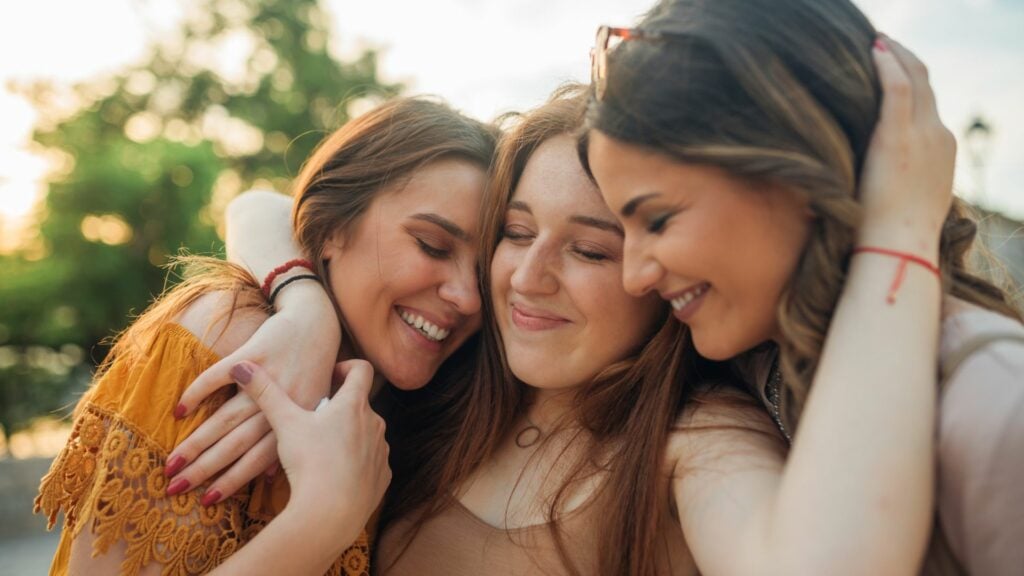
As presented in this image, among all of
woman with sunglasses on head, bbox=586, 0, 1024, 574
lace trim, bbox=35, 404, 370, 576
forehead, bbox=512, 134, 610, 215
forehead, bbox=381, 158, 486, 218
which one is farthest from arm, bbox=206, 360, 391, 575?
woman with sunglasses on head, bbox=586, 0, 1024, 574

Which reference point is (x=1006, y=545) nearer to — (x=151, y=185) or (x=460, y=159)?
(x=460, y=159)

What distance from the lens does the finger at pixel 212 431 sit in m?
2.24

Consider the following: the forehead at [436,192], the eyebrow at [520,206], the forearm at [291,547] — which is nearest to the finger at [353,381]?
the forearm at [291,547]

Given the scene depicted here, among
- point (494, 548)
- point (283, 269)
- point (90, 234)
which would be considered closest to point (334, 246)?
point (283, 269)

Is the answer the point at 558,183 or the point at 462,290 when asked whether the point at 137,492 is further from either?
the point at 558,183

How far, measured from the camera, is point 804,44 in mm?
1783

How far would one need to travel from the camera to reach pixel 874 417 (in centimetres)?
162

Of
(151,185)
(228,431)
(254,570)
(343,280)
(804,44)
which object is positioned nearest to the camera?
(804,44)

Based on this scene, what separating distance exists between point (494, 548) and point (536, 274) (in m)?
0.85

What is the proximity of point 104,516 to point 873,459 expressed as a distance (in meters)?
1.85

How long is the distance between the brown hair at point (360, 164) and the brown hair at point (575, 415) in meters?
0.20

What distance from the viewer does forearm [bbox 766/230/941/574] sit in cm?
158

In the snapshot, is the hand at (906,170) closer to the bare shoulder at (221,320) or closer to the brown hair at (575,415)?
the brown hair at (575,415)

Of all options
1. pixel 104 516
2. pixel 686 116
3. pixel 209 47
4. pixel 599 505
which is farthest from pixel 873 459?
pixel 209 47
